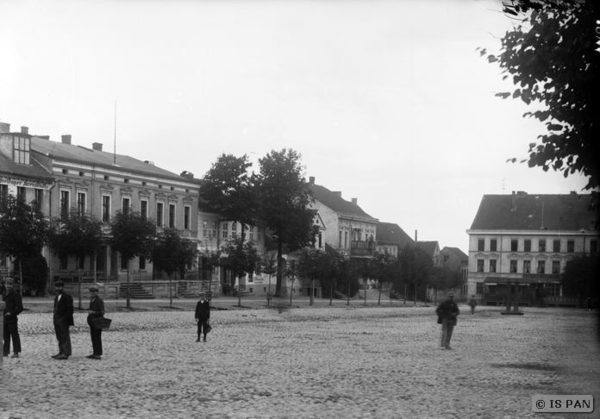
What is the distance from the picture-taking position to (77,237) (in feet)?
168

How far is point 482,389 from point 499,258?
87235mm

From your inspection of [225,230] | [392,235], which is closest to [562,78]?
[225,230]

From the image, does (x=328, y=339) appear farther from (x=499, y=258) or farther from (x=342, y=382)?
(x=499, y=258)

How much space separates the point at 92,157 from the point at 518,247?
52.8m

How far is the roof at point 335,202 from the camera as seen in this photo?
9581cm

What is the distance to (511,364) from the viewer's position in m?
21.2

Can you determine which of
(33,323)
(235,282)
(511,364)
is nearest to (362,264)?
(235,282)

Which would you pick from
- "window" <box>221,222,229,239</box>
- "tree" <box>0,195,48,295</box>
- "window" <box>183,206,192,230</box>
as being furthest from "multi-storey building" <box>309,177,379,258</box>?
"tree" <box>0,195,48,295</box>

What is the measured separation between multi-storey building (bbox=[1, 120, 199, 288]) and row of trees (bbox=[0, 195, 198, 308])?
1913mm

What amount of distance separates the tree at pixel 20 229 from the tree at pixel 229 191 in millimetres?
29150

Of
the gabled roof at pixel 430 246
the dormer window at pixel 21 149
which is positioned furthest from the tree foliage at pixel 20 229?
the gabled roof at pixel 430 246

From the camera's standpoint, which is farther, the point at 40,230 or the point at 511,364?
the point at 40,230

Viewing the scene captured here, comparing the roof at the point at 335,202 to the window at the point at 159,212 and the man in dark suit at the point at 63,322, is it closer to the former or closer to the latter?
the window at the point at 159,212

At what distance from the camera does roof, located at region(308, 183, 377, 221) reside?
95.8m
